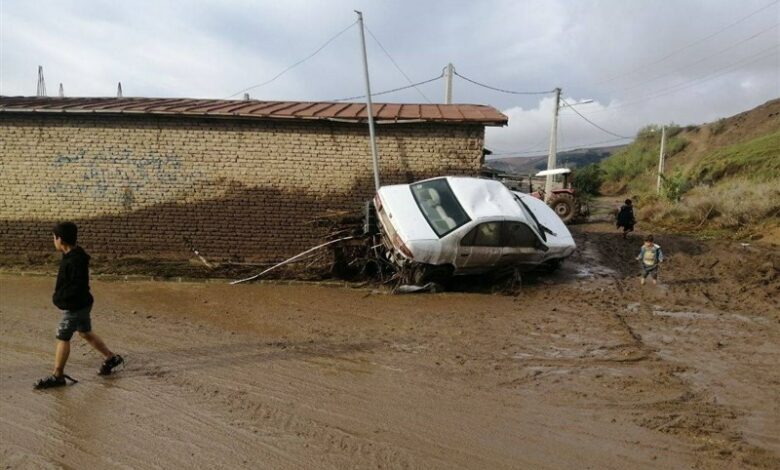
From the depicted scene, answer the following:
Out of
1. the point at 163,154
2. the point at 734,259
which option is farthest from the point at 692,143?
the point at 163,154

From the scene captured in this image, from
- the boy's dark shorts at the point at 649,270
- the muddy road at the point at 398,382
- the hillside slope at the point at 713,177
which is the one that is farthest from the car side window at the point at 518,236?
the hillside slope at the point at 713,177

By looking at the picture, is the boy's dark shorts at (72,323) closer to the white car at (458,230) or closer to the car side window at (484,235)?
the white car at (458,230)

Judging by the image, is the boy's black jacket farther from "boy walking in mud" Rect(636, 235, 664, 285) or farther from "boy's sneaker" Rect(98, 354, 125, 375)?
"boy walking in mud" Rect(636, 235, 664, 285)

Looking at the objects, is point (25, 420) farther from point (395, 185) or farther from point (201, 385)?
point (395, 185)

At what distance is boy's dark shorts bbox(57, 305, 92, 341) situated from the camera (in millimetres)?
4539

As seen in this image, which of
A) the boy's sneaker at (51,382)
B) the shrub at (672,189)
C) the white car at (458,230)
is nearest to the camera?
the boy's sneaker at (51,382)

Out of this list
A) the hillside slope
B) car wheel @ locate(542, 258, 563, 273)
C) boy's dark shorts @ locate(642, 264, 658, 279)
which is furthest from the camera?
the hillside slope

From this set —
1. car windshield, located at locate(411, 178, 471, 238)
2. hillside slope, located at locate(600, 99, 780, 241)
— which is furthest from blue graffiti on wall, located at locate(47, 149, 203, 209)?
hillside slope, located at locate(600, 99, 780, 241)

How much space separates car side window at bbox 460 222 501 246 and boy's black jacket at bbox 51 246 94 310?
5.15 meters

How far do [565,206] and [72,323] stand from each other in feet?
49.3

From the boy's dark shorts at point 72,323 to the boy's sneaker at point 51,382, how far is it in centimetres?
31

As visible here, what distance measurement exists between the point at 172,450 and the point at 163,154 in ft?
25.8

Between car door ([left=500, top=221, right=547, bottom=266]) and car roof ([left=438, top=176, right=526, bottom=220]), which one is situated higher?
car roof ([left=438, top=176, right=526, bottom=220])

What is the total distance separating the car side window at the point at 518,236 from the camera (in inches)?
332
